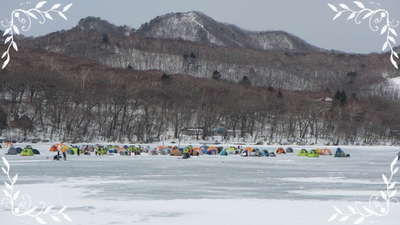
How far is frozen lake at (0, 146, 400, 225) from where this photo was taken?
12.9m

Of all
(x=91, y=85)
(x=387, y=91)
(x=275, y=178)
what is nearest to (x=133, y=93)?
(x=91, y=85)

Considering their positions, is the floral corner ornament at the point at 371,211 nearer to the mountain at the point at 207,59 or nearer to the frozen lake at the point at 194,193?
the frozen lake at the point at 194,193

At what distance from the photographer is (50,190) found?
17.6 meters

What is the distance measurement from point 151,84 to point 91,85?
16.0 meters

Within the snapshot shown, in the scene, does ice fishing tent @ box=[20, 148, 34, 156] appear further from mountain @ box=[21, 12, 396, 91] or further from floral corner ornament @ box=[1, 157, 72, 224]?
mountain @ box=[21, 12, 396, 91]

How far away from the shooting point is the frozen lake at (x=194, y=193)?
42.4 feet

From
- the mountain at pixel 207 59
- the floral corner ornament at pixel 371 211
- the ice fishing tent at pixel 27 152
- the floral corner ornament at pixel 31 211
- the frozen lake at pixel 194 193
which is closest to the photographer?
the floral corner ornament at pixel 371 211

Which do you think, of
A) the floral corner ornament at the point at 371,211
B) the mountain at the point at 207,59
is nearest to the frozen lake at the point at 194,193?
the floral corner ornament at the point at 371,211

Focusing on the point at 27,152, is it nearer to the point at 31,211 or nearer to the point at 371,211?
the point at 31,211

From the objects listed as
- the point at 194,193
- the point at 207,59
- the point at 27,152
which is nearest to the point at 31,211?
the point at 194,193

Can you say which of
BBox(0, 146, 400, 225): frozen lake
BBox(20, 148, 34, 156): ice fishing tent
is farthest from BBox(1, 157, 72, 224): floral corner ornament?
BBox(20, 148, 34, 156): ice fishing tent

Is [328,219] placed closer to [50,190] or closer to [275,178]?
[50,190]

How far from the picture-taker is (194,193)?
17859 mm

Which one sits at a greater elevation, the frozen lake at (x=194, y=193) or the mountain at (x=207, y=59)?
the mountain at (x=207, y=59)
